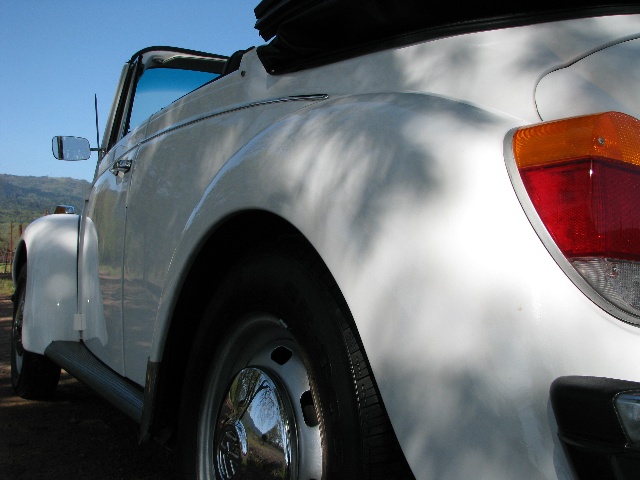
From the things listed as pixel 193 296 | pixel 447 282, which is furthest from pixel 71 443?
pixel 447 282

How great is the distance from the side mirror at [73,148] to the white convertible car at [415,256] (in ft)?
7.32

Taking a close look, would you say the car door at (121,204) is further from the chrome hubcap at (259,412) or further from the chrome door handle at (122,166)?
the chrome hubcap at (259,412)

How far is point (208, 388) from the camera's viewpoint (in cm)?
185

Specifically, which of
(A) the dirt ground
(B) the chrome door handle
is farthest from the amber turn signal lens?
(A) the dirt ground

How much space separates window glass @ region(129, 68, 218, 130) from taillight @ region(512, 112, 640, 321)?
9.63 feet

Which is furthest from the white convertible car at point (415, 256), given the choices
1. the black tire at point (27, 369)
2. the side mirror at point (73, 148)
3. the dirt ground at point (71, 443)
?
the black tire at point (27, 369)

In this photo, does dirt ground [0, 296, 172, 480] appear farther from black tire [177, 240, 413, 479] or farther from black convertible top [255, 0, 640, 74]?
black convertible top [255, 0, 640, 74]

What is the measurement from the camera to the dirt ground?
2.96 metres

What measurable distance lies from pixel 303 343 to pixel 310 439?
0.82 feet

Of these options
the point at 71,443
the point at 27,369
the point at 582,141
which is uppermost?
the point at 582,141

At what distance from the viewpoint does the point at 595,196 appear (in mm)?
1045

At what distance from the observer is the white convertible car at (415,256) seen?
0.98 metres

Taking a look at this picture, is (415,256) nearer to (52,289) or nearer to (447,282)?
(447,282)

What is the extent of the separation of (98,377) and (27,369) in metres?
1.63
